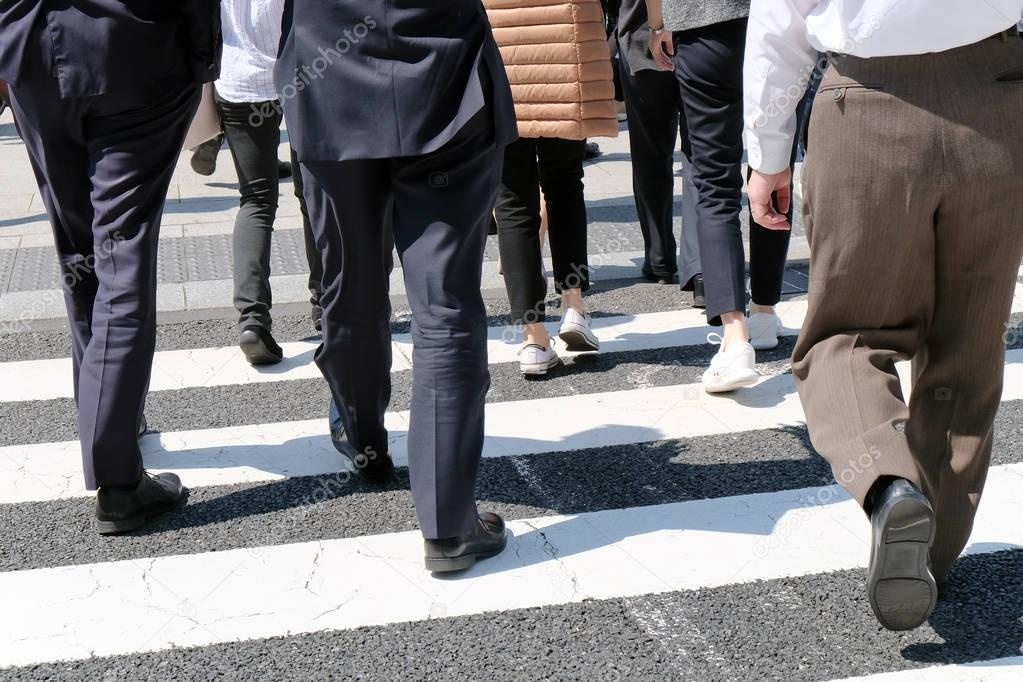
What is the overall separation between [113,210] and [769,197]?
5.86 feet

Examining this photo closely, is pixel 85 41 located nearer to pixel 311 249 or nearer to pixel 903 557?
pixel 311 249

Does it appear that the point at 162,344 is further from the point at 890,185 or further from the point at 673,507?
the point at 890,185

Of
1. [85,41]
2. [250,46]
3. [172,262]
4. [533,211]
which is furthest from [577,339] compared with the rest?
[172,262]

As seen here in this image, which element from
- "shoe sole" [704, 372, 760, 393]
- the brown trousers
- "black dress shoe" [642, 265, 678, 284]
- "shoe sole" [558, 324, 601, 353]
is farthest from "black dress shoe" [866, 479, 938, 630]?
"black dress shoe" [642, 265, 678, 284]

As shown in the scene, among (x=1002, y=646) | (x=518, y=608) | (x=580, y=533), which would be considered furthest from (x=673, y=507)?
(x=1002, y=646)

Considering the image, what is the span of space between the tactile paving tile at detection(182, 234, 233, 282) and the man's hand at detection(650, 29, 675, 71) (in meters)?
2.56

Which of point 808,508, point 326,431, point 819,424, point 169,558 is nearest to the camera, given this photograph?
point 819,424

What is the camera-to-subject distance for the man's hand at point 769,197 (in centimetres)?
292

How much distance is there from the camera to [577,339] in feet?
16.7

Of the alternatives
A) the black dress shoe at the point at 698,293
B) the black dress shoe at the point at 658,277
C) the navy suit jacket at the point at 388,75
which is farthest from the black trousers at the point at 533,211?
the navy suit jacket at the point at 388,75

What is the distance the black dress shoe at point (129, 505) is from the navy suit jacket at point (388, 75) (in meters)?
1.12

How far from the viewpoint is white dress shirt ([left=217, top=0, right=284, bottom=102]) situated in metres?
4.87

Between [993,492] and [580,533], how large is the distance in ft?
4.06

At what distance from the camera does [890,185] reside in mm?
2562
